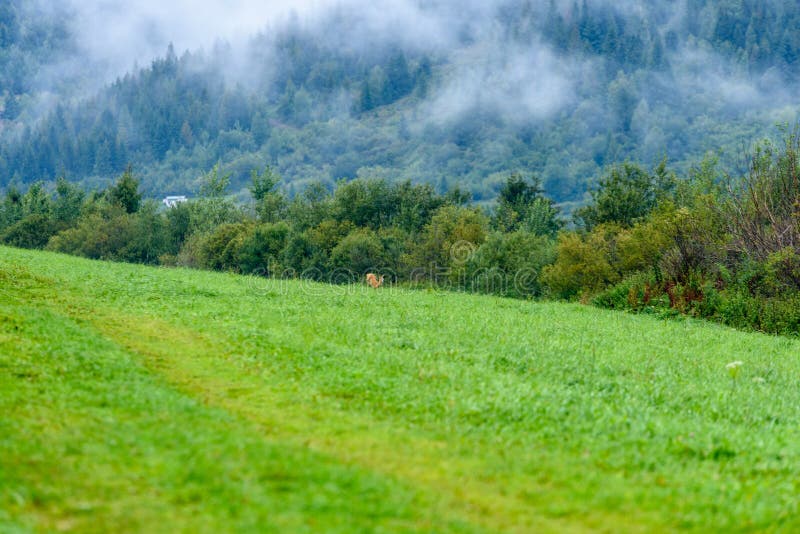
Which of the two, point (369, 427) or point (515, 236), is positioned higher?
point (515, 236)

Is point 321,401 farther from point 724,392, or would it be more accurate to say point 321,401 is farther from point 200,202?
point 200,202

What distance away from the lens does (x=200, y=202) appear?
108m

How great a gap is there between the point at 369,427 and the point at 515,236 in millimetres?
48023

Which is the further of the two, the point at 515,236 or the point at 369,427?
the point at 515,236

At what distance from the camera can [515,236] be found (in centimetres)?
5900

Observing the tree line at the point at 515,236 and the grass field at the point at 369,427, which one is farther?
the tree line at the point at 515,236

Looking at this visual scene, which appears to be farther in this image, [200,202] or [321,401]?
[200,202]

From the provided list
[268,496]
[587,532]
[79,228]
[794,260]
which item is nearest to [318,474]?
[268,496]

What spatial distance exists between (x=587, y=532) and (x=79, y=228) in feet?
309

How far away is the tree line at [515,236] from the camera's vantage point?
36.1 meters

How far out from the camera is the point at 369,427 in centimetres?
1202

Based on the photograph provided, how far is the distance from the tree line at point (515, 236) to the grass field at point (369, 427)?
45.4 feet

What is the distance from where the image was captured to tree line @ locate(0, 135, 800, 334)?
118 ft

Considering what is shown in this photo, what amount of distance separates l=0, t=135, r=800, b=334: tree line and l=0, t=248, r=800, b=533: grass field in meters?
13.8
